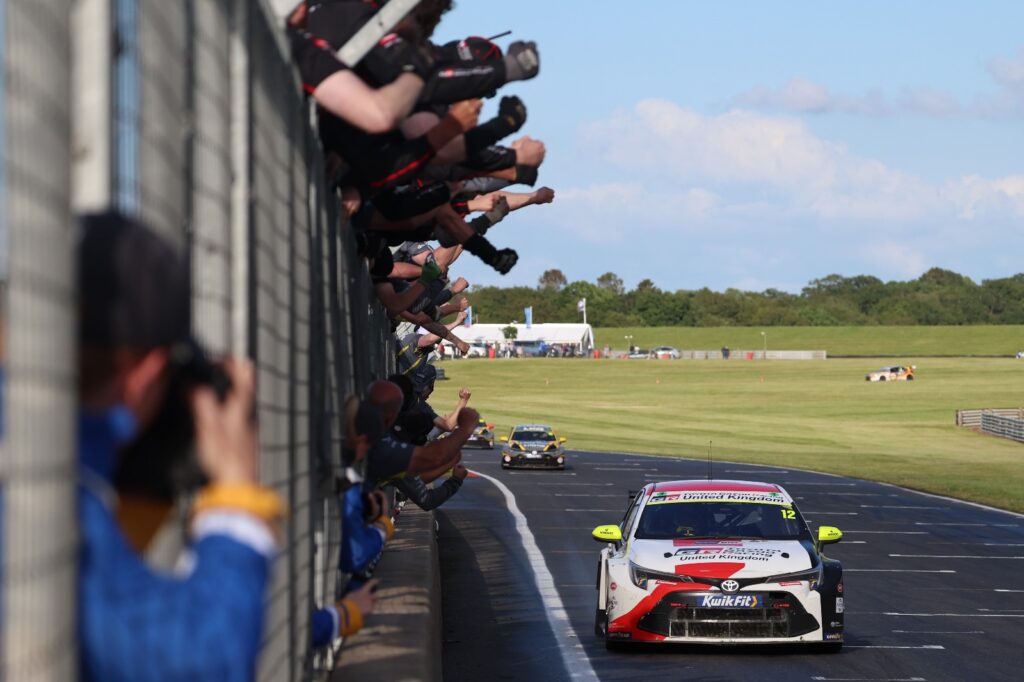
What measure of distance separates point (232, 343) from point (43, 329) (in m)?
1.82

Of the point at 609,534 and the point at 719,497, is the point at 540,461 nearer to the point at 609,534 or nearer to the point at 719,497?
the point at 719,497

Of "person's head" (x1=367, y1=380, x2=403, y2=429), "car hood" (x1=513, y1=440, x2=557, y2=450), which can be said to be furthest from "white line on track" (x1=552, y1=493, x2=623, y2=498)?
"person's head" (x1=367, y1=380, x2=403, y2=429)

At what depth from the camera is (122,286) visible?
233cm

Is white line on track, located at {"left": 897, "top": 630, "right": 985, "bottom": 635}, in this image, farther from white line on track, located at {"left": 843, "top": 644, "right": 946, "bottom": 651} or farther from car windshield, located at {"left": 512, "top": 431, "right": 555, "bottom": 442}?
car windshield, located at {"left": 512, "top": 431, "right": 555, "bottom": 442}

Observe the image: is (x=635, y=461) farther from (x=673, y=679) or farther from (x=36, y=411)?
(x=36, y=411)

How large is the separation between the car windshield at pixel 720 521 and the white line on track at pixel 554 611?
121 centimetres

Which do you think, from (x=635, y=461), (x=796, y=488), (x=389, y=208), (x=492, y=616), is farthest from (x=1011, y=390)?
(x=389, y=208)

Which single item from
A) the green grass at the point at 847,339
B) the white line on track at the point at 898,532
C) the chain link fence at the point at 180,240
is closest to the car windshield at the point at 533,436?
the white line on track at the point at 898,532

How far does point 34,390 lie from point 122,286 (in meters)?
0.19

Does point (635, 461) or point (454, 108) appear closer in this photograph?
point (454, 108)

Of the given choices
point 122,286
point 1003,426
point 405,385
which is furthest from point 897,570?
point 1003,426

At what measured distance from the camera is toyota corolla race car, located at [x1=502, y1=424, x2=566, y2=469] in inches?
1982

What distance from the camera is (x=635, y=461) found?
56.2 m

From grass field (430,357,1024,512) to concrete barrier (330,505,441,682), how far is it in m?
25.9
